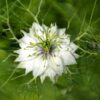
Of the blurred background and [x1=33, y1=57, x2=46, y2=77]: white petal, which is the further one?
the blurred background

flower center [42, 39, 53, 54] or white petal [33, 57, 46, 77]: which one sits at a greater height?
flower center [42, 39, 53, 54]

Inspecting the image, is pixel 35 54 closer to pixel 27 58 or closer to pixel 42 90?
pixel 27 58

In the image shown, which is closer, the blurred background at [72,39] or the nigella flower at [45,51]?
the nigella flower at [45,51]

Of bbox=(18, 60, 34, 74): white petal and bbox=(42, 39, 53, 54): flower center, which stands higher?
bbox=(42, 39, 53, 54): flower center

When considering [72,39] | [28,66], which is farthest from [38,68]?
[72,39]

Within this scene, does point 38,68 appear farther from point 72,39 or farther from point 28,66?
point 72,39
